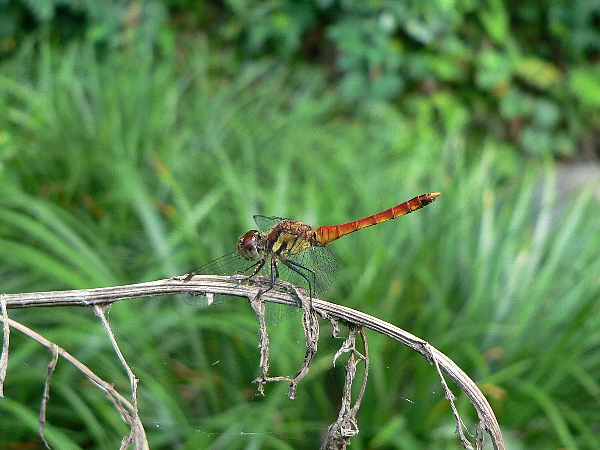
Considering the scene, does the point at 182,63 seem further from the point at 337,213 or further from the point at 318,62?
the point at 337,213

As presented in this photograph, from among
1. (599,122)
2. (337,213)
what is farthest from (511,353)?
(599,122)

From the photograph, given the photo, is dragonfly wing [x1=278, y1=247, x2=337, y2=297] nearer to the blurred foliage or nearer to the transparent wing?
the transparent wing

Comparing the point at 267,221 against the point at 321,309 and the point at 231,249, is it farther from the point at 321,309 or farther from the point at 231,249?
the point at 231,249

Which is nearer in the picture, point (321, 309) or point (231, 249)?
point (321, 309)

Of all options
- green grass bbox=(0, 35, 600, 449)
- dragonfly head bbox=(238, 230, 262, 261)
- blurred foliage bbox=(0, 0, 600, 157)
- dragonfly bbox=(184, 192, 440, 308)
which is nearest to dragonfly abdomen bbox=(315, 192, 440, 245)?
dragonfly bbox=(184, 192, 440, 308)

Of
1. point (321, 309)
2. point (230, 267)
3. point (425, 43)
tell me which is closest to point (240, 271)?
point (230, 267)

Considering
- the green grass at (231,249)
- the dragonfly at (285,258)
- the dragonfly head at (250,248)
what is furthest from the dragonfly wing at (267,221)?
the green grass at (231,249)
